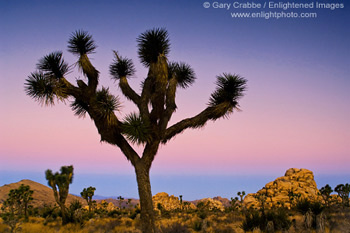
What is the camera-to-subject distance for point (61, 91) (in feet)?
36.1

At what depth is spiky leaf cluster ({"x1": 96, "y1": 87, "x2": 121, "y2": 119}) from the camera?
1052 cm

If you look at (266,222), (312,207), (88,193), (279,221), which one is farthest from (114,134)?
(88,193)

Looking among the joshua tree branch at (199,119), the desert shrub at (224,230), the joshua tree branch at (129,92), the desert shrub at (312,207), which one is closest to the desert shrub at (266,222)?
the desert shrub at (224,230)

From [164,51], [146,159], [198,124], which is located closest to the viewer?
[146,159]

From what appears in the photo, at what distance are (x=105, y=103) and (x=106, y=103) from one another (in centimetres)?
4

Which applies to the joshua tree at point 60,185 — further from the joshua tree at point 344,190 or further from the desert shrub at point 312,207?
the joshua tree at point 344,190

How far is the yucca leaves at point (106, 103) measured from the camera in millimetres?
10500

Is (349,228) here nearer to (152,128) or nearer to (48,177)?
(152,128)

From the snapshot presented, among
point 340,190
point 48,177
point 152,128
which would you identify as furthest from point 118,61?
point 340,190

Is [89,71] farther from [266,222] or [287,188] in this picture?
[287,188]

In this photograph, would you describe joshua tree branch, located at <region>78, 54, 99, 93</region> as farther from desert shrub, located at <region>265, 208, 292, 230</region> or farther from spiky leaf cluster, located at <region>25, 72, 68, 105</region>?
desert shrub, located at <region>265, 208, 292, 230</region>

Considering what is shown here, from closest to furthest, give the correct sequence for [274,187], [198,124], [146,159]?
[146,159]
[198,124]
[274,187]

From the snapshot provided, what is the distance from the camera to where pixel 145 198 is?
1049cm

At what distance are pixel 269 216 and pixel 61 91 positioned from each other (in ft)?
33.4
